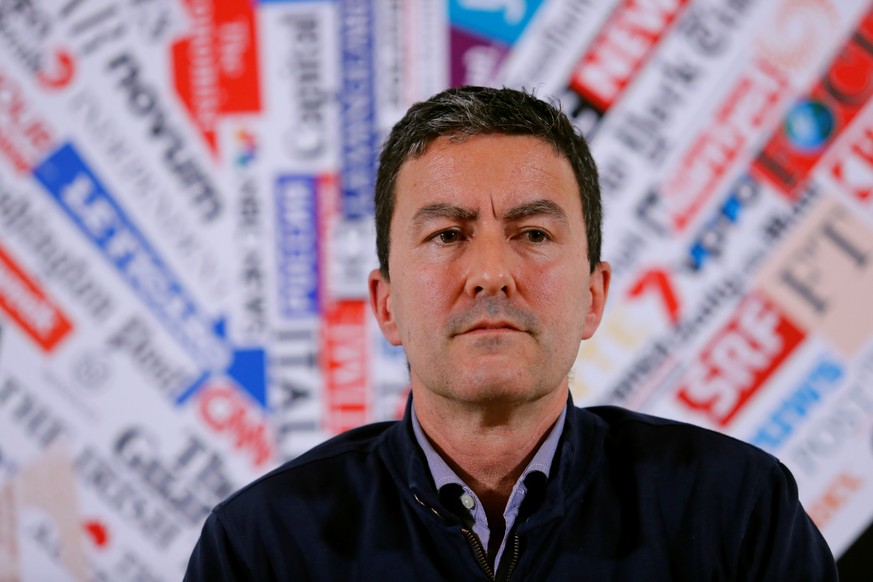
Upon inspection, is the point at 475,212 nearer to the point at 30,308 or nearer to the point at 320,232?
the point at 320,232

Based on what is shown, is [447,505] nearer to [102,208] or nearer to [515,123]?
[515,123]

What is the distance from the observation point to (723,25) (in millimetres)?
1650

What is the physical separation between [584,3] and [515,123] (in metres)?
0.85

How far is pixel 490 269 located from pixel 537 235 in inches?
3.7

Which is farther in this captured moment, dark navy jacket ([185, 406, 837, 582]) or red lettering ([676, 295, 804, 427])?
red lettering ([676, 295, 804, 427])

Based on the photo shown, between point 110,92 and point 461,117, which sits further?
point 110,92

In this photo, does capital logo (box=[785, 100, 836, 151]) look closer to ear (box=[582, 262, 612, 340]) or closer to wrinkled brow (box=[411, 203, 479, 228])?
ear (box=[582, 262, 612, 340])

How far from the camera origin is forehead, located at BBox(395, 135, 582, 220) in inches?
36.4

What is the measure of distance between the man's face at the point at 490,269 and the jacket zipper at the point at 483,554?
15cm

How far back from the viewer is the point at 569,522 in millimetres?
891

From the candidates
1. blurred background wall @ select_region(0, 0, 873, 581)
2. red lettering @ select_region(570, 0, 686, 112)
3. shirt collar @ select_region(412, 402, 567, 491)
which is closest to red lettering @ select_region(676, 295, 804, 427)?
blurred background wall @ select_region(0, 0, 873, 581)

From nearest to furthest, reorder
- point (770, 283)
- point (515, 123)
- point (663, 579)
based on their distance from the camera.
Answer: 1. point (663, 579)
2. point (515, 123)
3. point (770, 283)

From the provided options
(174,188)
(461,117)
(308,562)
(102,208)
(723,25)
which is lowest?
(102,208)

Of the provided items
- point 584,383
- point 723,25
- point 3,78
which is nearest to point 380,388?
point 584,383
